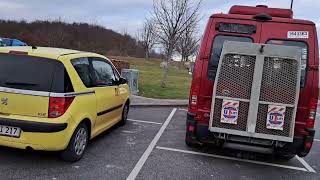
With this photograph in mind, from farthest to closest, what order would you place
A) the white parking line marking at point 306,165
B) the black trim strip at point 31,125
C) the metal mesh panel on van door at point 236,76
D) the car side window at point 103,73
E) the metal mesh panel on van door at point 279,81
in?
the car side window at point 103,73
the white parking line marking at point 306,165
the metal mesh panel on van door at point 236,76
the metal mesh panel on van door at point 279,81
the black trim strip at point 31,125

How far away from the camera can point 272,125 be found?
590cm

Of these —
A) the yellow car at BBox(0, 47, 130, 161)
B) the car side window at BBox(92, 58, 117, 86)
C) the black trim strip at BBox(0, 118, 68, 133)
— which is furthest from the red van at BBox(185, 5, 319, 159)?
the black trim strip at BBox(0, 118, 68, 133)

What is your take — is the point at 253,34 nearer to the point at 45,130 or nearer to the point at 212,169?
the point at 212,169

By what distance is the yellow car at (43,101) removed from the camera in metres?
5.21

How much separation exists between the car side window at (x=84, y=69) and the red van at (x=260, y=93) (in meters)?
1.62

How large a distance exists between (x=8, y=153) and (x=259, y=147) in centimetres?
372

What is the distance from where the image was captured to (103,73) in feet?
23.2

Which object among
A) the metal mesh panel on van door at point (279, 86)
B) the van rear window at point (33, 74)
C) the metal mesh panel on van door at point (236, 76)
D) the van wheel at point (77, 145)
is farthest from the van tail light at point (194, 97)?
the van rear window at point (33, 74)

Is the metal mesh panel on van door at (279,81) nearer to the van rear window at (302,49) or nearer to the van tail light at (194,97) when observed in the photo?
the van rear window at (302,49)

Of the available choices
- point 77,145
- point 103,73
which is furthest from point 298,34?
point 77,145

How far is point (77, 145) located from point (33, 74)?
120cm

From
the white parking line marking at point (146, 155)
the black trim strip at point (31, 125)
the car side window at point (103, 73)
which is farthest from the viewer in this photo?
the car side window at point (103, 73)

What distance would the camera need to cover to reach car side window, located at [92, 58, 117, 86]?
21.8 ft

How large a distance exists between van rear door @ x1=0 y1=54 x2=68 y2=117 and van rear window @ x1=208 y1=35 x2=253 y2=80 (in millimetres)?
2296
